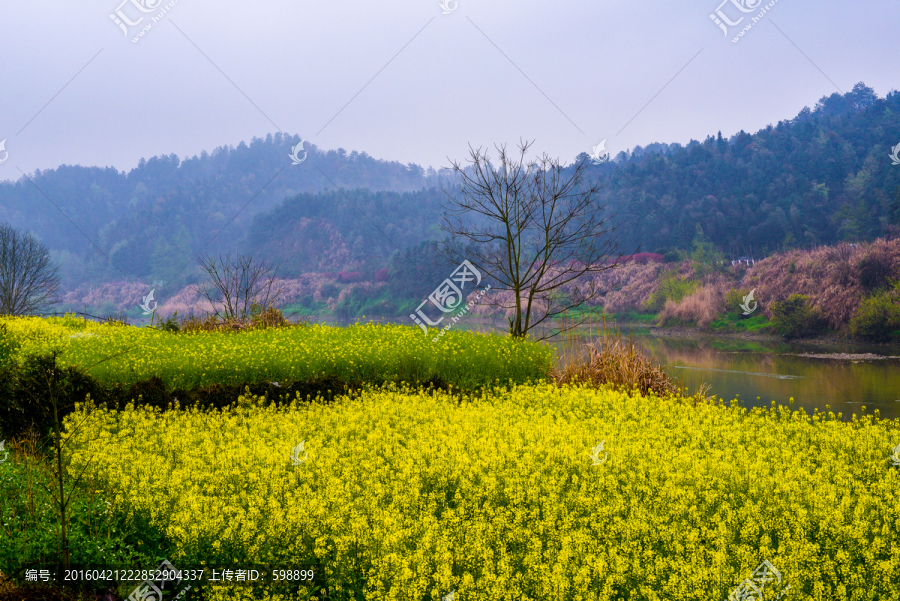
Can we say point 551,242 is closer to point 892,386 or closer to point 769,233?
point 892,386

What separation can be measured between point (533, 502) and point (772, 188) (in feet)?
197

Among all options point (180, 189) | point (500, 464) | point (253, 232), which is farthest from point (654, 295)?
point (180, 189)

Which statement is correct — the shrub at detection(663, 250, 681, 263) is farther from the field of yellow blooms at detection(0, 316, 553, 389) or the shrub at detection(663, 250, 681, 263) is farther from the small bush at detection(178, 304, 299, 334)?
the field of yellow blooms at detection(0, 316, 553, 389)

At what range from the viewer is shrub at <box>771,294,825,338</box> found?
87.9 feet

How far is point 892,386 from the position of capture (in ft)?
42.4

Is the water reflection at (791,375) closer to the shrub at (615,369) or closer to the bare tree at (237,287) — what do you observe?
the shrub at (615,369)

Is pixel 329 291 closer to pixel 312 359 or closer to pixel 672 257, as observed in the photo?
pixel 672 257

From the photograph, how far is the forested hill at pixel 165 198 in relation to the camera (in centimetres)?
9575

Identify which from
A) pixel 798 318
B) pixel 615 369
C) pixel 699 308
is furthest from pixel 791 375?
pixel 699 308

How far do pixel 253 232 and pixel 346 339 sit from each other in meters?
85.4

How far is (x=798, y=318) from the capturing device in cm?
2712

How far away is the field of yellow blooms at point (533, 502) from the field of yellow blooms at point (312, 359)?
9.11ft

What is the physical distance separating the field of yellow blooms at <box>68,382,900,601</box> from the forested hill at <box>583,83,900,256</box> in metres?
47.7

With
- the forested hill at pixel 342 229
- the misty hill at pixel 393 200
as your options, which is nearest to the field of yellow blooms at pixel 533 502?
the misty hill at pixel 393 200
